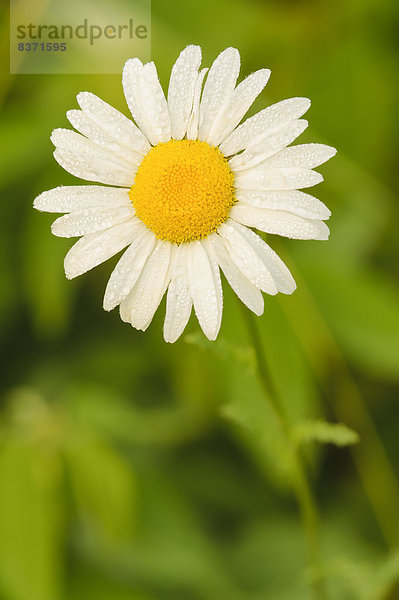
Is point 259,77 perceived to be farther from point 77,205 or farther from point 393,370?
point 393,370

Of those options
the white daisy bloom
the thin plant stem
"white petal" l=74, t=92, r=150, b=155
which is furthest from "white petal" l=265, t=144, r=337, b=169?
the thin plant stem

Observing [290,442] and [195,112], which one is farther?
[290,442]

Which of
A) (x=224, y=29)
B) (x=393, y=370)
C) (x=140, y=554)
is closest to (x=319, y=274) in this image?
(x=393, y=370)

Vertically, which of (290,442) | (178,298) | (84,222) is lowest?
(290,442)

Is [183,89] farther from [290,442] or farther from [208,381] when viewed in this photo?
[208,381]

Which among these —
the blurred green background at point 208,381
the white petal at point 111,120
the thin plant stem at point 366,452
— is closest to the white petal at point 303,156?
the white petal at point 111,120

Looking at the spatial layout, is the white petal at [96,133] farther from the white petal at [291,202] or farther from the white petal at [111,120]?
the white petal at [291,202]

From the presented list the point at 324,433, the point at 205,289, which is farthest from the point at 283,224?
the point at 324,433
